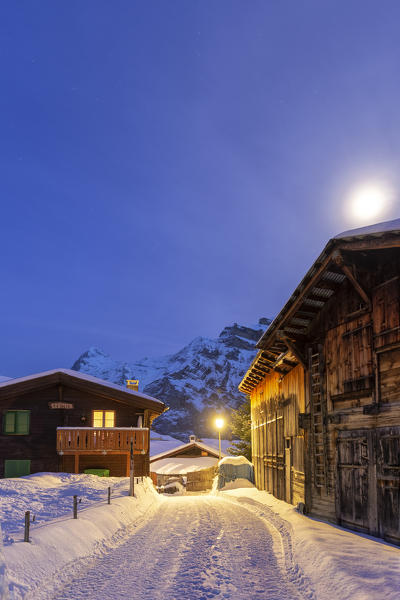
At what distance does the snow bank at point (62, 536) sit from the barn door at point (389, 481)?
19.5 feet

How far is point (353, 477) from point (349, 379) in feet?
7.74

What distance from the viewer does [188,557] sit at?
9898mm

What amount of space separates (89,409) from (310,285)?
64.9 feet

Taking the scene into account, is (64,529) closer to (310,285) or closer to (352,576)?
(352,576)

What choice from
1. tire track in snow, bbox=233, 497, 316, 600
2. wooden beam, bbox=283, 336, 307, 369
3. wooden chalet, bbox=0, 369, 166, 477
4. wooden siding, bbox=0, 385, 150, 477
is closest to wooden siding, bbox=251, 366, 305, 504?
wooden beam, bbox=283, 336, 307, 369

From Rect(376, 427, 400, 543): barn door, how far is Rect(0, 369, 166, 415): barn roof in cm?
1943

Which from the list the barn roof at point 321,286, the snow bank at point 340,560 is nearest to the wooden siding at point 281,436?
the barn roof at point 321,286

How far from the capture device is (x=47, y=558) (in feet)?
28.9

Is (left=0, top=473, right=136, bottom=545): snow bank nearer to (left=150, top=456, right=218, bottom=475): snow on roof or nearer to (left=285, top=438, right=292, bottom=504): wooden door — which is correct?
(left=285, top=438, right=292, bottom=504): wooden door

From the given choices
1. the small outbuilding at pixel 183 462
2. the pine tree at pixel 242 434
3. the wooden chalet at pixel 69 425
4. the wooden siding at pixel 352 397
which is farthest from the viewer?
the small outbuilding at pixel 183 462

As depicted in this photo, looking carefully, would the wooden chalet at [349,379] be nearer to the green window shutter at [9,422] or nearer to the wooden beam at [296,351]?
the wooden beam at [296,351]

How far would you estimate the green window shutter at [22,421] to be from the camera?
2852 cm

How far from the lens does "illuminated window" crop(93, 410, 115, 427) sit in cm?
2950

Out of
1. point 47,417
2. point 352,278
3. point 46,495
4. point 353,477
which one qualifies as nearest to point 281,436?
point 353,477
